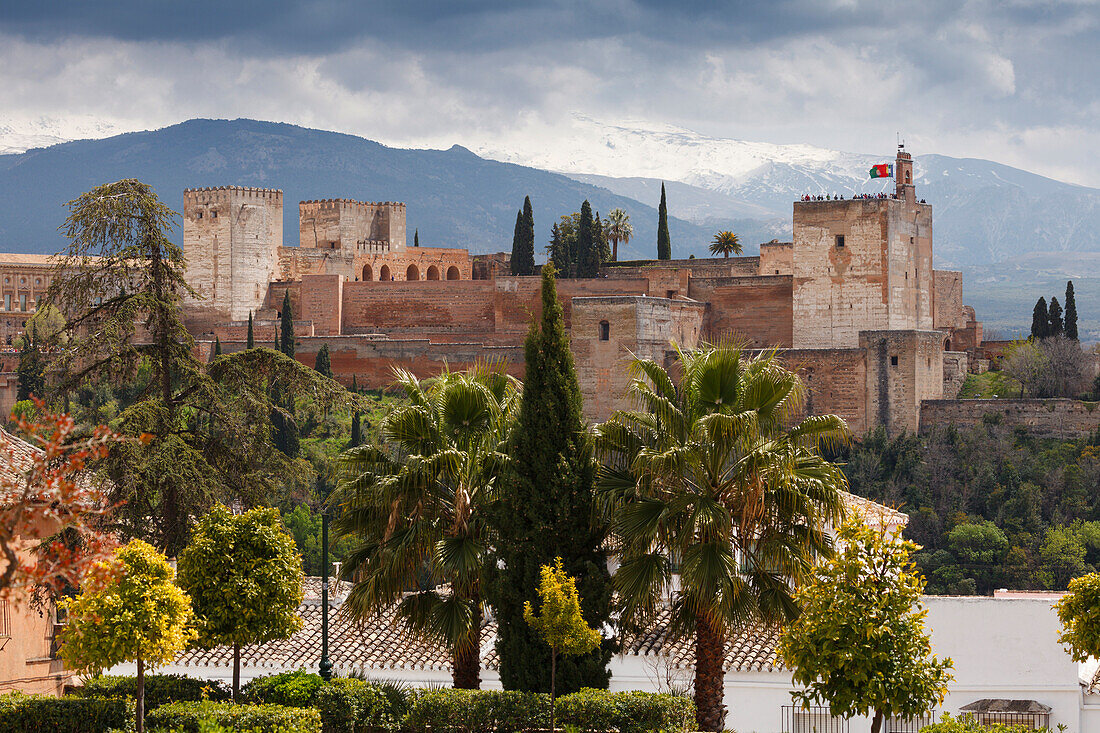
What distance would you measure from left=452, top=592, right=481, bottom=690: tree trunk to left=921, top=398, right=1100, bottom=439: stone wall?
2847 cm

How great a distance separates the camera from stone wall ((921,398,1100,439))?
40750 mm

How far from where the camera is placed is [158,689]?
14.0 metres

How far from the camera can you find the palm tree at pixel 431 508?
14.2m

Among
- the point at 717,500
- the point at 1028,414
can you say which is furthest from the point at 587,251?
the point at 717,500

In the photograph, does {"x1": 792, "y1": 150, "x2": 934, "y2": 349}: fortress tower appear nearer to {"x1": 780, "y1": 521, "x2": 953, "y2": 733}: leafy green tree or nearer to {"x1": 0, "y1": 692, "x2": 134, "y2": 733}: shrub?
Answer: {"x1": 780, "y1": 521, "x2": 953, "y2": 733}: leafy green tree

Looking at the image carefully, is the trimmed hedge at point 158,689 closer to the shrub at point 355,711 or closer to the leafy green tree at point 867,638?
the shrub at point 355,711

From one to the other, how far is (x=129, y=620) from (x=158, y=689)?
236 cm

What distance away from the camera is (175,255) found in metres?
→ 17.2

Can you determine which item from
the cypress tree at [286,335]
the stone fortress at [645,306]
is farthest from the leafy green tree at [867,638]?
the cypress tree at [286,335]

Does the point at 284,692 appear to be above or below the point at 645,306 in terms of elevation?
below

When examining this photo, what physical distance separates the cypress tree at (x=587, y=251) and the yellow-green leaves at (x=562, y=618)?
39201 mm

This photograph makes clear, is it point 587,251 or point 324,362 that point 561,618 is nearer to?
point 324,362

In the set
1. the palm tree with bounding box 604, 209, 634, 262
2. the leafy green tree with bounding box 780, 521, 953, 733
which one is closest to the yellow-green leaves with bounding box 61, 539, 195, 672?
Result: the leafy green tree with bounding box 780, 521, 953, 733

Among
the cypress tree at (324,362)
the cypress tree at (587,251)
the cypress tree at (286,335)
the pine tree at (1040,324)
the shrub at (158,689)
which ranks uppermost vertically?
the cypress tree at (587,251)
